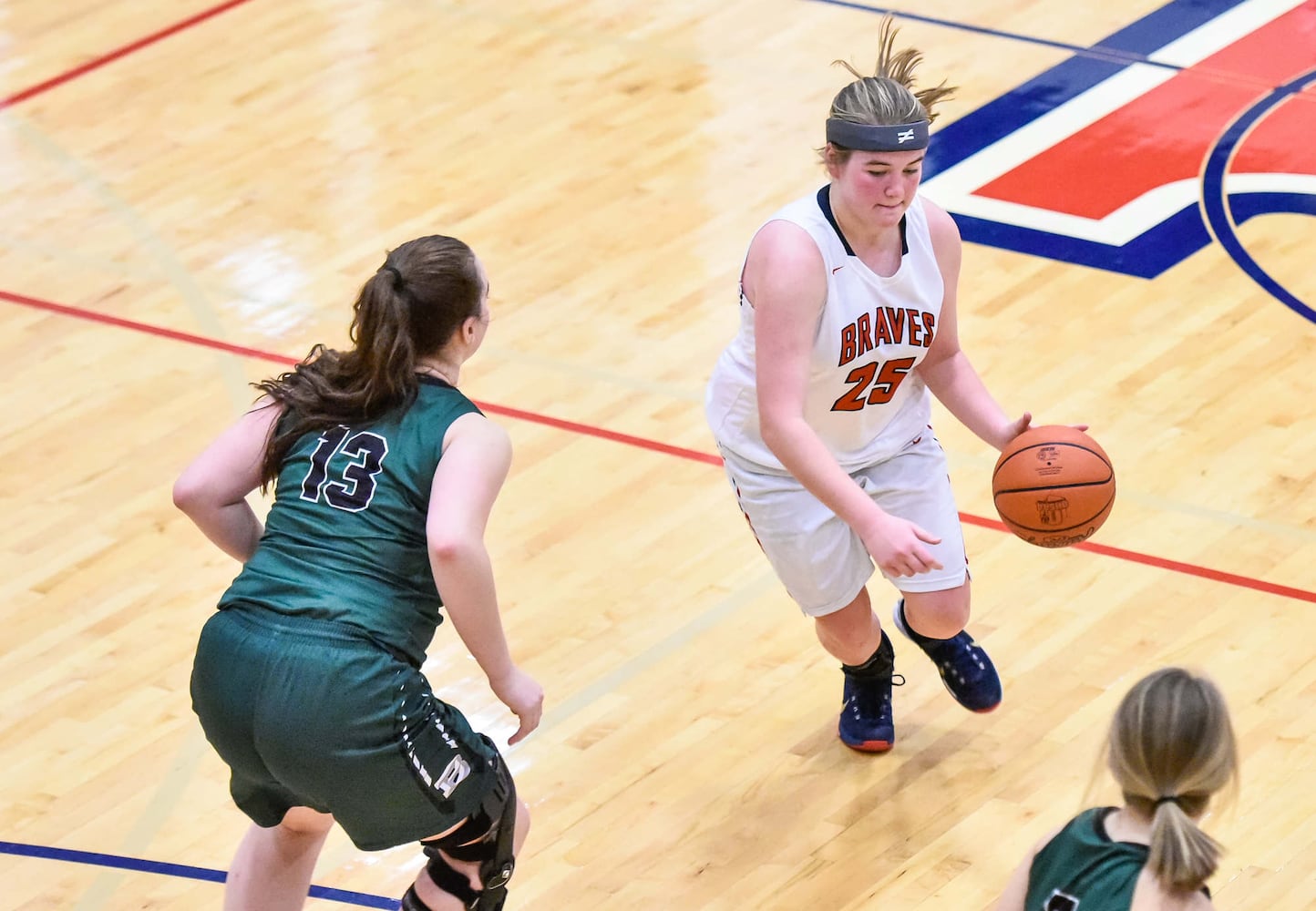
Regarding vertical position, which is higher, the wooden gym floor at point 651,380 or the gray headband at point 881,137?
the gray headband at point 881,137

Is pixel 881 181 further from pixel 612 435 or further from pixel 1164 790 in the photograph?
pixel 612 435

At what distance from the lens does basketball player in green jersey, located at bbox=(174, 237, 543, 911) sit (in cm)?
338

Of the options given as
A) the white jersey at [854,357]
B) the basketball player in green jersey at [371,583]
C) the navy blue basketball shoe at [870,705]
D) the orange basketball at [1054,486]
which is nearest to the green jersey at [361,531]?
the basketball player in green jersey at [371,583]

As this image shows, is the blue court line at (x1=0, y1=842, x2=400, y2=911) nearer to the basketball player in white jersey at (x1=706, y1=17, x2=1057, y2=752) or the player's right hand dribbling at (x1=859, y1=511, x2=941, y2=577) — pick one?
the basketball player in white jersey at (x1=706, y1=17, x2=1057, y2=752)

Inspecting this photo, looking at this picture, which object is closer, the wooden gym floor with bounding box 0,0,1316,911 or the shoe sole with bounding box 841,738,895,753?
the wooden gym floor with bounding box 0,0,1316,911

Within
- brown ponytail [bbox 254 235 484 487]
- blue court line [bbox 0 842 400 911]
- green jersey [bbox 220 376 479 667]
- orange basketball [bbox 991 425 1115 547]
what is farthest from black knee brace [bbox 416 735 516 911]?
orange basketball [bbox 991 425 1115 547]

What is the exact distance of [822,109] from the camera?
27.7 feet

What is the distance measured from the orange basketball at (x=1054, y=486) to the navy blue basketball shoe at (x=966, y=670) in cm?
45

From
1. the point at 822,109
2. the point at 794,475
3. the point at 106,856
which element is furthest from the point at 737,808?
the point at 822,109

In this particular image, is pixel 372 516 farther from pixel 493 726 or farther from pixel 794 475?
pixel 493 726

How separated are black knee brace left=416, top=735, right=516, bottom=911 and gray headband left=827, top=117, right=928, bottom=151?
1.42 metres

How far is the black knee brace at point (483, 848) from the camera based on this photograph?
11.9 ft

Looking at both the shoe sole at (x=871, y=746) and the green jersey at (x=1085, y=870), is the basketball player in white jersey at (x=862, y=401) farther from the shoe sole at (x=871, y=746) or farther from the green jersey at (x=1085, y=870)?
the green jersey at (x=1085, y=870)

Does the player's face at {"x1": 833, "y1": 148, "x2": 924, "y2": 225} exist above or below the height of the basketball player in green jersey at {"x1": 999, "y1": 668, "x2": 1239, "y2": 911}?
above
